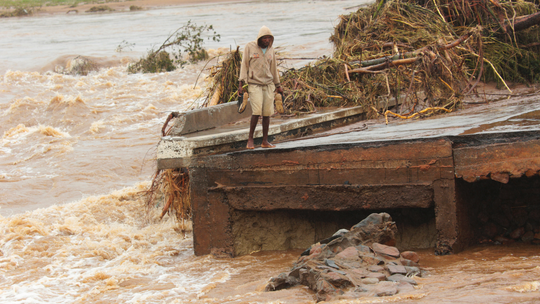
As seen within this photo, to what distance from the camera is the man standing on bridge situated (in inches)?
219

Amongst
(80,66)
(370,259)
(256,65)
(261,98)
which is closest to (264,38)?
(256,65)

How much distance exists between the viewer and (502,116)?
6.64 metres

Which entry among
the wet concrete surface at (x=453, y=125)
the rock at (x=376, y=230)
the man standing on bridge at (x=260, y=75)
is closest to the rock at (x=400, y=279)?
the rock at (x=376, y=230)

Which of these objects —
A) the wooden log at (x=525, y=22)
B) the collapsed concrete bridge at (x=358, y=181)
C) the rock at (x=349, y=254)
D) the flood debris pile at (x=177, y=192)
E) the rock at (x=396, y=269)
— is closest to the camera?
the rock at (x=396, y=269)

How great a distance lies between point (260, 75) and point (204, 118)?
1.73m

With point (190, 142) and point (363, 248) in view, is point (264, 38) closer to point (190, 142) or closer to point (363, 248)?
point (190, 142)

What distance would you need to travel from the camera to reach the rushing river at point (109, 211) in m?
4.40

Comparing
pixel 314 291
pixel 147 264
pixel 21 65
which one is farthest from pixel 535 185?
pixel 21 65

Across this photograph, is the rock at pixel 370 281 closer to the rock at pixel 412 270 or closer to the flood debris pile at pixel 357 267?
the flood debris pile at pixel 357 267

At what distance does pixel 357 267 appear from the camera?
4.22m

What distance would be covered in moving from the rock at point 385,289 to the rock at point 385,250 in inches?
24.3

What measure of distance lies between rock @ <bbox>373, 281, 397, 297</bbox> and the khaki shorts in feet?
8.34

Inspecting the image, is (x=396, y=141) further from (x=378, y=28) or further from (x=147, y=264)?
(x=378, y=28)

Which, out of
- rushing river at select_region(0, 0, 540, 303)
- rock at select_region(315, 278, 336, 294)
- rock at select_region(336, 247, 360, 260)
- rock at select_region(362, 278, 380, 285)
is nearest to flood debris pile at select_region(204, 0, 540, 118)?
rushing river at select_region(0, 0, 540, 303)
